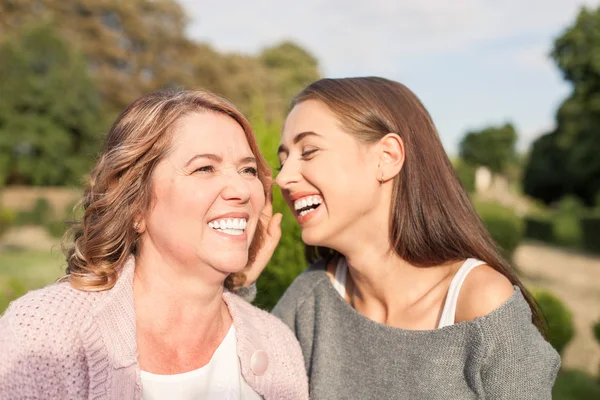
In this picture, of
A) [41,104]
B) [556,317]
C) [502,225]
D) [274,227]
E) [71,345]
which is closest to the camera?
[71,345]

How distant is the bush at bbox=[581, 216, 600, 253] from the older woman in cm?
2266

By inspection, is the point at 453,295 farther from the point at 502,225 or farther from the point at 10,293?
the point at 502,225

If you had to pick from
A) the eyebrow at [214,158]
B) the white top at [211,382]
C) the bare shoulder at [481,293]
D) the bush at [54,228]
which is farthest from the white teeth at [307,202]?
the bush at [54,228]

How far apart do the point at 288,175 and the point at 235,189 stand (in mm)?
455

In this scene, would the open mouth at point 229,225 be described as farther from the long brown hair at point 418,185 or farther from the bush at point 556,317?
the bush at point 556,317

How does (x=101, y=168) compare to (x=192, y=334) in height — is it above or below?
above

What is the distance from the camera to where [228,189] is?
7.22 ft

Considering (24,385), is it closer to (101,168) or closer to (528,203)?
(101,168)

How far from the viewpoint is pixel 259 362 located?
2.43 meters

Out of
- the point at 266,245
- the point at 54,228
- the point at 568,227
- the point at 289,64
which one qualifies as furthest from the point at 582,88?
the point at 289,64

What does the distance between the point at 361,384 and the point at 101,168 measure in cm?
149

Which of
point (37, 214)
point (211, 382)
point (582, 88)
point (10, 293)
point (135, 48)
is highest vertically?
point (135, 48)

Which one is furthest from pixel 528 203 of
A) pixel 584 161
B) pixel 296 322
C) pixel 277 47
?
pixel 296 322

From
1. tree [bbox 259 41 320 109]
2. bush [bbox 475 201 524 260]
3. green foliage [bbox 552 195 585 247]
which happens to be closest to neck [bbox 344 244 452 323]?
bush [bbox 475 201 524 260]
